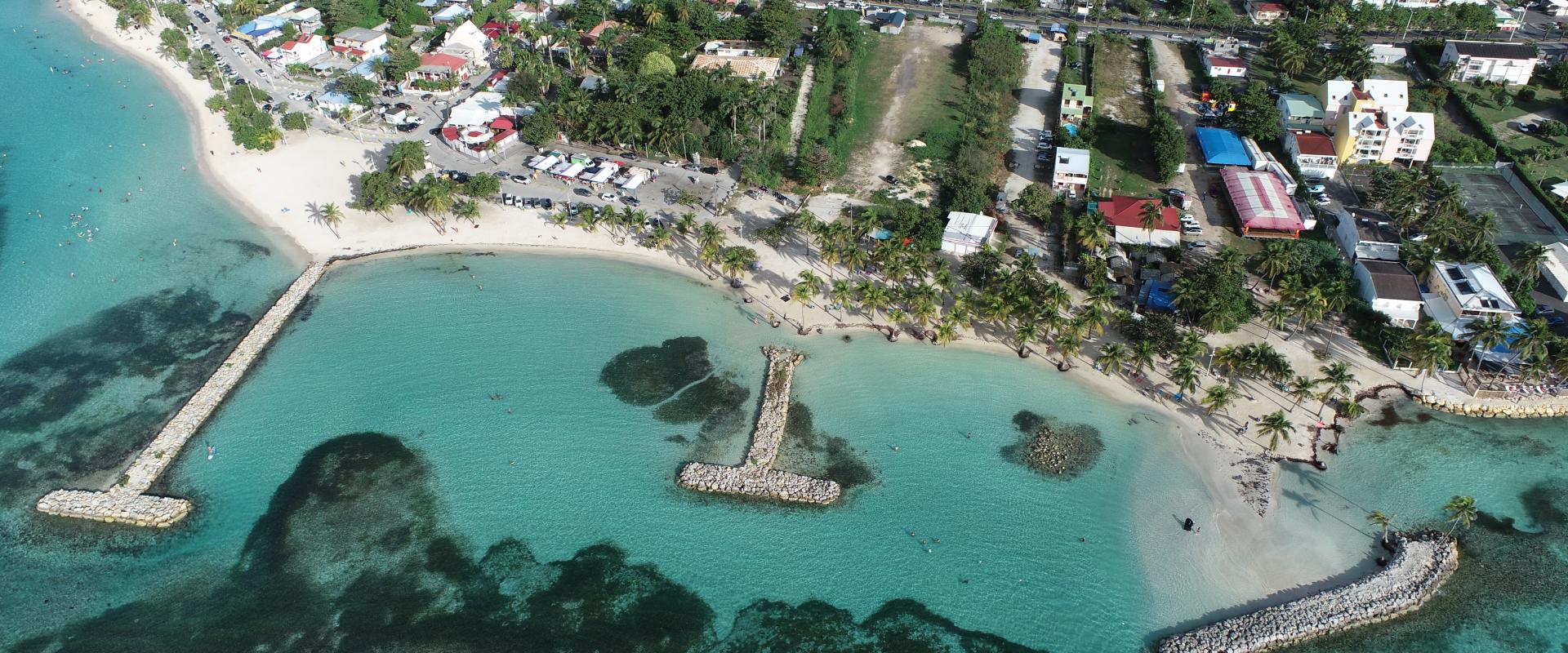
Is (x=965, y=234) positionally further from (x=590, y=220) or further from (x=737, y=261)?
(x=590, y=220)

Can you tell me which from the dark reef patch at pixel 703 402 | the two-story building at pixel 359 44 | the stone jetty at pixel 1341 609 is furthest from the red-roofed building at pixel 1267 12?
the two-story building at pixel 359 44

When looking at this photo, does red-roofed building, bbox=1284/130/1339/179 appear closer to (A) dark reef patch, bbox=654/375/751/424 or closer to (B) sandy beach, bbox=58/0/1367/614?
(B) sandy beach, bbox=58/0/1367/614

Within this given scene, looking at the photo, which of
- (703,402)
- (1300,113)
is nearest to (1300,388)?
(703,402)

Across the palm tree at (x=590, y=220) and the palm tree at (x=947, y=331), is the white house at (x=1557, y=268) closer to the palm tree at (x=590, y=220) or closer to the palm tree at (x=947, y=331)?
the palm tree at (x=947, y=331)

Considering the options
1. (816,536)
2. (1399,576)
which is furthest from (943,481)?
(1399,576)

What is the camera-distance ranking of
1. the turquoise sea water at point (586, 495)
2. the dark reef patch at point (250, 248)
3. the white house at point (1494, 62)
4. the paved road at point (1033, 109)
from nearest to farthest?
the turquoise sea water at point (586, 495), the dark reef patch at point (250, 248), the paved road at point (1033, 109), the white house at point (1494, 62)

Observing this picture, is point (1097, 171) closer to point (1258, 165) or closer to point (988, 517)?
point (1258, 165)
